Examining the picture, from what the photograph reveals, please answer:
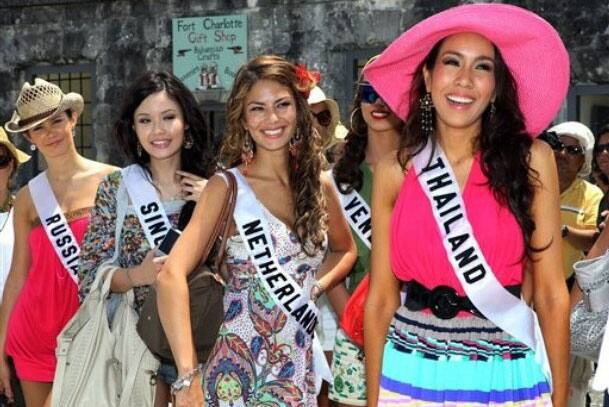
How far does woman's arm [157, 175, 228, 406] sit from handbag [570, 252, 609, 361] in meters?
1.38

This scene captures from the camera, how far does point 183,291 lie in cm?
379

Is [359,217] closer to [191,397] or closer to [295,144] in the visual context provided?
[295,144]

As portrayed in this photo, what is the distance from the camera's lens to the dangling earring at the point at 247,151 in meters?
4.20

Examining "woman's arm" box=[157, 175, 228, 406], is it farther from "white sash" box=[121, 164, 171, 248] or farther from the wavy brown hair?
"white sash" box=[121, 164, 171, 248]

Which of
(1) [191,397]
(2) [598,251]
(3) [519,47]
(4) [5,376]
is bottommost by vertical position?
(4) [5,376]

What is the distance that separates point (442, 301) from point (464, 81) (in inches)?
26.1

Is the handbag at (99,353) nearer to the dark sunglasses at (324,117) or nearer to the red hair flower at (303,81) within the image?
the red hair flower at (303,81)

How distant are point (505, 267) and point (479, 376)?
334 millimetres

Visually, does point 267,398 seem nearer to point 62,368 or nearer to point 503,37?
point 62,368

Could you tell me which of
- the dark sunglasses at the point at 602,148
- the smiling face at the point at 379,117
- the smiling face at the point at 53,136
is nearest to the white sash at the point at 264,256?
the smiling face at the point at 379,117

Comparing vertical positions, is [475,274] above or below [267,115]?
below

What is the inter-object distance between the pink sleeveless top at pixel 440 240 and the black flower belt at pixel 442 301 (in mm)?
18

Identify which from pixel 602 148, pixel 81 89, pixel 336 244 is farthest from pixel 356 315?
pixel 81 89

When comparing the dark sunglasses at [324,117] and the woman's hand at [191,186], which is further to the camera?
the dark sunglasses at [324,117]
